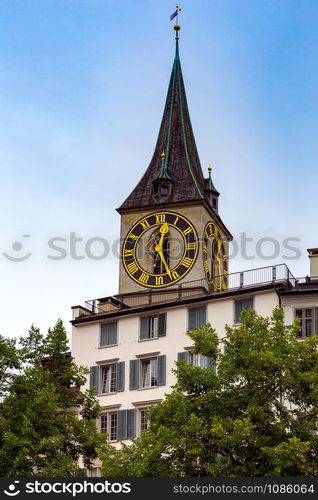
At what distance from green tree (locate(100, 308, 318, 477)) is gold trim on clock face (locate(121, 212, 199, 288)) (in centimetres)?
3439

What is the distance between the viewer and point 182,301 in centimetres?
8669

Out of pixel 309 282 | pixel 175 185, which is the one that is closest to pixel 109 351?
pixel 309 282

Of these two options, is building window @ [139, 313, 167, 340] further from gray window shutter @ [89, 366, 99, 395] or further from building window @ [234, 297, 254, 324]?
building window @ [234, 297, 254, 324]

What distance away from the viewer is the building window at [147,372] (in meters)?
84.4

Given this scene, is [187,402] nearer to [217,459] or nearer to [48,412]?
[217,459]

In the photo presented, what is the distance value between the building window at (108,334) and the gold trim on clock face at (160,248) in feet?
34.7

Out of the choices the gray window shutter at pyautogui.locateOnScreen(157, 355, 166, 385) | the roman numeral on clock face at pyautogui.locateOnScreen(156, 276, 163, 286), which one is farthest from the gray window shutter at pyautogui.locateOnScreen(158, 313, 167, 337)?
the roman numeral on clock face at pyautogui.locateOnScreen(156, 276, 163, 286)

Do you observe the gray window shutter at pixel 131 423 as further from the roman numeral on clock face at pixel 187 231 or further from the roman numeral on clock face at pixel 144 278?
the roman numeral on clock face at pixel 187 231

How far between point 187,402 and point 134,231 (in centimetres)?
4106

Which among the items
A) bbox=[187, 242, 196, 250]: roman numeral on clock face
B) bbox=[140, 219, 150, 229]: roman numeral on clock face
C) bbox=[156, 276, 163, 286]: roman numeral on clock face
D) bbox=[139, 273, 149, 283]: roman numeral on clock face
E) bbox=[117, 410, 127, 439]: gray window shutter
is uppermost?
bbox=[140, 219, 150, 229]: roman numeral on clock face

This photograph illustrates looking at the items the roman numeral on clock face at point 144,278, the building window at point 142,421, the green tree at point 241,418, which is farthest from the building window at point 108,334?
the green tree at point 241,418

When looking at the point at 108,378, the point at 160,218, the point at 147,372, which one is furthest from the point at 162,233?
the point at 147,372

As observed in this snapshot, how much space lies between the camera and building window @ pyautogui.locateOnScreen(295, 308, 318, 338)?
80.1m

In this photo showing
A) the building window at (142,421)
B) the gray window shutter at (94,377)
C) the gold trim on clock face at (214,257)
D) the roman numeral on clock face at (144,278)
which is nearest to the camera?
the building window at (142,421)
